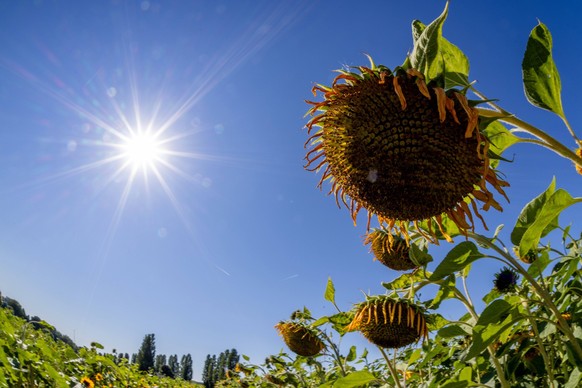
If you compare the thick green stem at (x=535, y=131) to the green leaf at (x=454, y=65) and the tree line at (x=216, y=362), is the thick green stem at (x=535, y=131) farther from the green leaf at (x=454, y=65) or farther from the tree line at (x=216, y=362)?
the tree line at (x=216, y=362)

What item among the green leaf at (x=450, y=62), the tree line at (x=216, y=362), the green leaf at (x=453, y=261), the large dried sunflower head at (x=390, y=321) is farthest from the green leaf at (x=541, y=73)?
the tree line at (x=216, y=362)

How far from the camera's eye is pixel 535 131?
58.7 inches

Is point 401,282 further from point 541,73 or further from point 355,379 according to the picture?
point 541,73

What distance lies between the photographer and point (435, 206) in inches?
61.7

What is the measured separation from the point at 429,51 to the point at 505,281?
2.44m

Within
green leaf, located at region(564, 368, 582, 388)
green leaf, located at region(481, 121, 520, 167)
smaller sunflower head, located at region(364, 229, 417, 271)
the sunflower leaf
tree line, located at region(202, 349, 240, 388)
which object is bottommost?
green leaf, located at region(564, 368, 582, 388)

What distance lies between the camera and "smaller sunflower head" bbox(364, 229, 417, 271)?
3082mm

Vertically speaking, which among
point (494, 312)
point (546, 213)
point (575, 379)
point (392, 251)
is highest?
point (392, 251)

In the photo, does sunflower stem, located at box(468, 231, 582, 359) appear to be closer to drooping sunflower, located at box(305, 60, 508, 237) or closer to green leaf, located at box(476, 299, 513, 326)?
green leaf, located at box(476, 299, 513, 326)

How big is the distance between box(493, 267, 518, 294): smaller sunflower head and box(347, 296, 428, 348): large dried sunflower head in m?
0.90

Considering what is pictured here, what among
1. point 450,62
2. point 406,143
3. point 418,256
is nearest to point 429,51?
point 450,62

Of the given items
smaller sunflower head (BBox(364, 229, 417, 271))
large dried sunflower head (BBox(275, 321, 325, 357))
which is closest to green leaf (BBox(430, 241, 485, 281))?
smaller sunflower head (BBox(364, 229, 417, 271))

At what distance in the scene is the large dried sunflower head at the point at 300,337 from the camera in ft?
13.6

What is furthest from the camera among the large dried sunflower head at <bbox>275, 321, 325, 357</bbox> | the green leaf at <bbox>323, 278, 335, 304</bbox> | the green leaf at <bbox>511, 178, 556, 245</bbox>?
the large dried sunflower head at <bbox>275, 321, 325, 357</bbox>
